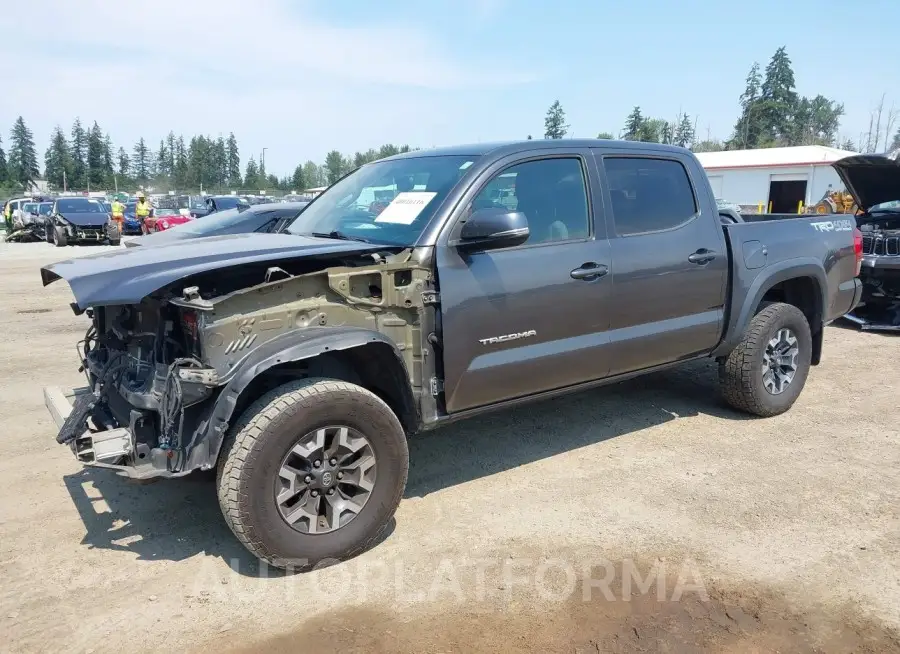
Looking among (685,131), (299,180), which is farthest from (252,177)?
(685,131)

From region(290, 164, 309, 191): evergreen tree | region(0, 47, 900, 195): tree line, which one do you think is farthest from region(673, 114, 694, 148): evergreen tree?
region(290, 164, 309, 191): evergreen tree

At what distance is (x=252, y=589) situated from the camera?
10.4 ft

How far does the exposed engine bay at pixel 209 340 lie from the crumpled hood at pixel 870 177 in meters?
7.25

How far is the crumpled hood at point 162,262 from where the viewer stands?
2.98 meters

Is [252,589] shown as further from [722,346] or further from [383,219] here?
[722,346]

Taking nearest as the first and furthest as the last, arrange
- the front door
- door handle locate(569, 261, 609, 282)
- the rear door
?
the front door < door handle locate(569, 261, 609, 282) < the rear door

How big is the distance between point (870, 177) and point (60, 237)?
74.3 ft

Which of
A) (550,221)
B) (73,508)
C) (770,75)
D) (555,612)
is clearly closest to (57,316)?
(73,508)

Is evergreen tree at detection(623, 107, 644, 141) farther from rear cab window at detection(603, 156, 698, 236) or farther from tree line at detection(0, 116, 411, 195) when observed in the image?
rear cab window at detection(603, 156, 698, 236)

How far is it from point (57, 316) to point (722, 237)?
873cm

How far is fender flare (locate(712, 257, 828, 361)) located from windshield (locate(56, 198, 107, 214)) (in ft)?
74.9

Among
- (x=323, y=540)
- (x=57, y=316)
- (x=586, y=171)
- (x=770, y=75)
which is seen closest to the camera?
(x=323, y=540)

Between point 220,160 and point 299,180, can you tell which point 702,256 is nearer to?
point 299,180

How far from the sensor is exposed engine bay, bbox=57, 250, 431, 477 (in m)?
3.07
